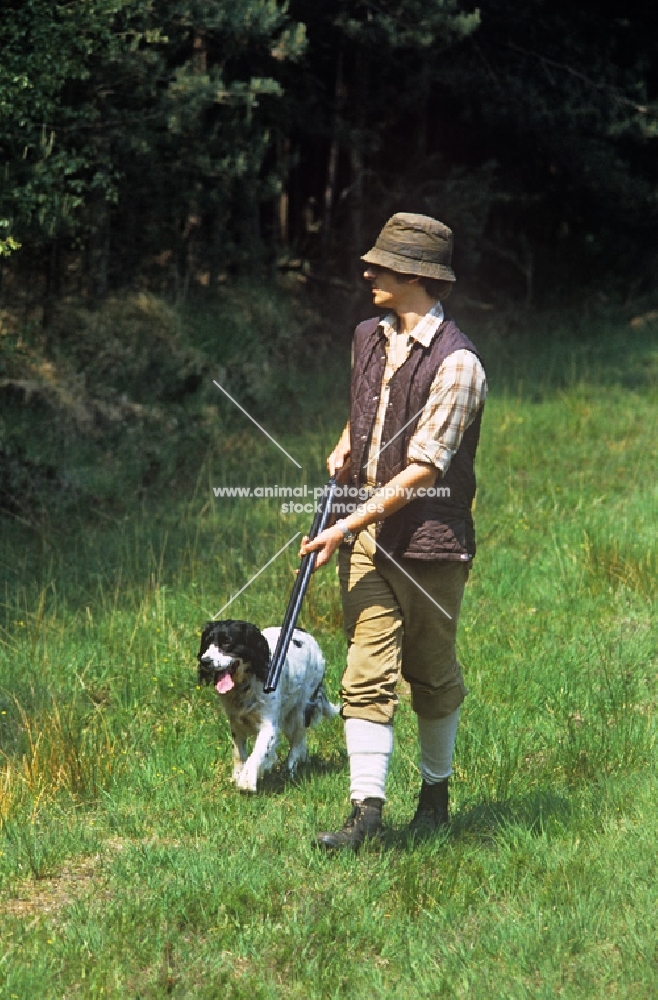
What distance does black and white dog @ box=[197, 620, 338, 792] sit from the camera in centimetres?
565

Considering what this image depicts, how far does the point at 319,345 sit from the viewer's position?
15695 millimetres

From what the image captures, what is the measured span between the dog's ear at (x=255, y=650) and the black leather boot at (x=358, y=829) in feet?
3.63

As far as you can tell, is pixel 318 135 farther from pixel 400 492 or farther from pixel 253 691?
pixel 400 492

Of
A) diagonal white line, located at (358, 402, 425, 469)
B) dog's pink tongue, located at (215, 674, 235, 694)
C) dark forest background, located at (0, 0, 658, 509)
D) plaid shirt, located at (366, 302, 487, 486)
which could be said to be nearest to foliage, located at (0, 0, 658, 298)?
dark forest background, located at (0, 0, 658, 509)

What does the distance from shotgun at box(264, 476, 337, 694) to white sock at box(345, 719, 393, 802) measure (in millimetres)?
342

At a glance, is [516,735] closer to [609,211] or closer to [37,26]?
[37,26]

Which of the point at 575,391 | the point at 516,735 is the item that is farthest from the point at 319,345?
the point at 516,735

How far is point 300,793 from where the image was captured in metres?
5.59

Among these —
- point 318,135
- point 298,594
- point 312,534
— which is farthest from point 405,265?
point 318,135

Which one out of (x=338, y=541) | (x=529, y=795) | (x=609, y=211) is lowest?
(x=529, y=795)

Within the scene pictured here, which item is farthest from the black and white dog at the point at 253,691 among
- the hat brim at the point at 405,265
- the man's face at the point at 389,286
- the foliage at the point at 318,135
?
the foliage at the point at 318,135

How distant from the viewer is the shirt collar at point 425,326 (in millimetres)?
4691

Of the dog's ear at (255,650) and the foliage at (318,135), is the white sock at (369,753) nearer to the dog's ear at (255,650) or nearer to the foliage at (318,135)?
the dog's ear at (255,650)

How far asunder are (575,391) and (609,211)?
7436 mm
